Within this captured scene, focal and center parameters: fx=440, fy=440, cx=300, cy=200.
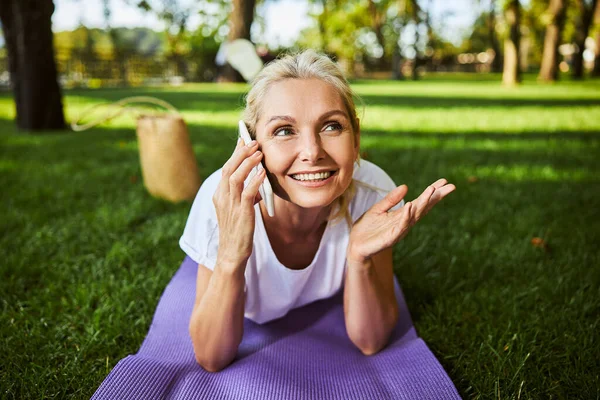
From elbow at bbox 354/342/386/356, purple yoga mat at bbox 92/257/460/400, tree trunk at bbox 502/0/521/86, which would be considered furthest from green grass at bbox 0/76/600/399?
tree trunk at bbox 502/0/521/86

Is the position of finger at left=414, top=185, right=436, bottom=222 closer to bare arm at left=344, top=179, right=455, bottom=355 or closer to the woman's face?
bare arm at left=344, top=179, right=455, bottom=355

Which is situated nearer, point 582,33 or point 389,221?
point 389,221

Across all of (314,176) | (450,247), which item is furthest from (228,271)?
(450,247)

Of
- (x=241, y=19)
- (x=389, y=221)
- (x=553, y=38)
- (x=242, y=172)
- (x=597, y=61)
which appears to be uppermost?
(x=241, y=19)

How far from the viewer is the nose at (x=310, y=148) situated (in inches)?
58.0

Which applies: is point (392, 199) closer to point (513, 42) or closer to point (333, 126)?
point (333, 126)

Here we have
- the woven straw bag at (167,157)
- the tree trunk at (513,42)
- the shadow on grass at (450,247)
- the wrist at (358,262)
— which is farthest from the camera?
the tree trunk at (513,42)

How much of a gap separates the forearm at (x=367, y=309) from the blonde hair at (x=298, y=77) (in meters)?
0.53

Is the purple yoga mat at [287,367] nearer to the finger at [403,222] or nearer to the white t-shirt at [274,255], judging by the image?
the white t-shirt at [274,255]

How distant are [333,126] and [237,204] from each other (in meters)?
0.44

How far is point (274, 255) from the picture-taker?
1818 millimetres

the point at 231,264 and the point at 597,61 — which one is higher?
the point at 597,61

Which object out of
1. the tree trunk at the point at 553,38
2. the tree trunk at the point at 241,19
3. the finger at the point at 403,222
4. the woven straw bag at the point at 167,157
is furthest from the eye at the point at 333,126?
the tree trunk at the point at 553,38

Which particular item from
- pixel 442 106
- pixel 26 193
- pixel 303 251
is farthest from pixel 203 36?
pixel 303 251
